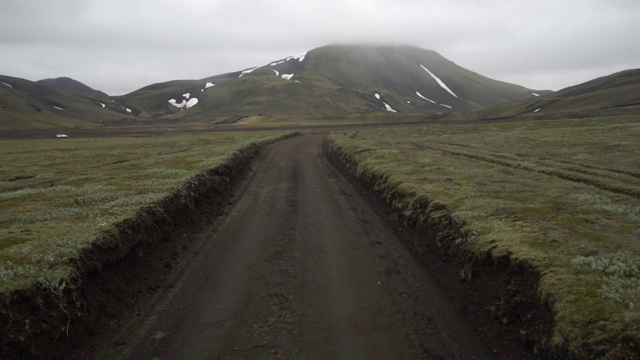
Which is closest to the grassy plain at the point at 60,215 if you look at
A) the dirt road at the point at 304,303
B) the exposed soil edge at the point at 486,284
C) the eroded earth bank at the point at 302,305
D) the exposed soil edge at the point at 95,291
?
the exposed soil edge at the point at 95,291

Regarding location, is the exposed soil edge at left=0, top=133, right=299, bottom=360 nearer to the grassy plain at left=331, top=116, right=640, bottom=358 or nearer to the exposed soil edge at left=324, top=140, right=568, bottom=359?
the exposed soil edge at left=324, top=140, right=568, bottom=359

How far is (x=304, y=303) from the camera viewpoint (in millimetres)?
11719

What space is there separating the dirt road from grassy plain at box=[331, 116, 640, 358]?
2.05 m

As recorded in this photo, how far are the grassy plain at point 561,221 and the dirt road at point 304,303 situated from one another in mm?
2051

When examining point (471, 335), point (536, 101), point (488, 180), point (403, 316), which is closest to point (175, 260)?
point (403, 316)

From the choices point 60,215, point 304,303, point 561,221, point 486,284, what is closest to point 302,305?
point 304,303

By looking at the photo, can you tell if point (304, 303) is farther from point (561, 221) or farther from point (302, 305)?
point (561, 221)

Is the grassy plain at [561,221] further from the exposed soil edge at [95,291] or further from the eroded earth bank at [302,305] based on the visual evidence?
the exposed soil edge at [95,291]

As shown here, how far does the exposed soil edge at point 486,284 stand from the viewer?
9130mm

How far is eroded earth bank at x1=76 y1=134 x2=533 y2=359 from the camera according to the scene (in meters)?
9.54

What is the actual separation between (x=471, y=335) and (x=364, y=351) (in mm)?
2646

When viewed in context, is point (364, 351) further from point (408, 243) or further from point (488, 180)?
point (488, 180)

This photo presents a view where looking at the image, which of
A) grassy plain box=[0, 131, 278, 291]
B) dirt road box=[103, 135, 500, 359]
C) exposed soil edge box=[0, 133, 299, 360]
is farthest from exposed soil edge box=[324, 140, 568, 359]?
grassy plain box=[0, 131, 278, 291]

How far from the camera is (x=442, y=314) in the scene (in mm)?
11055
